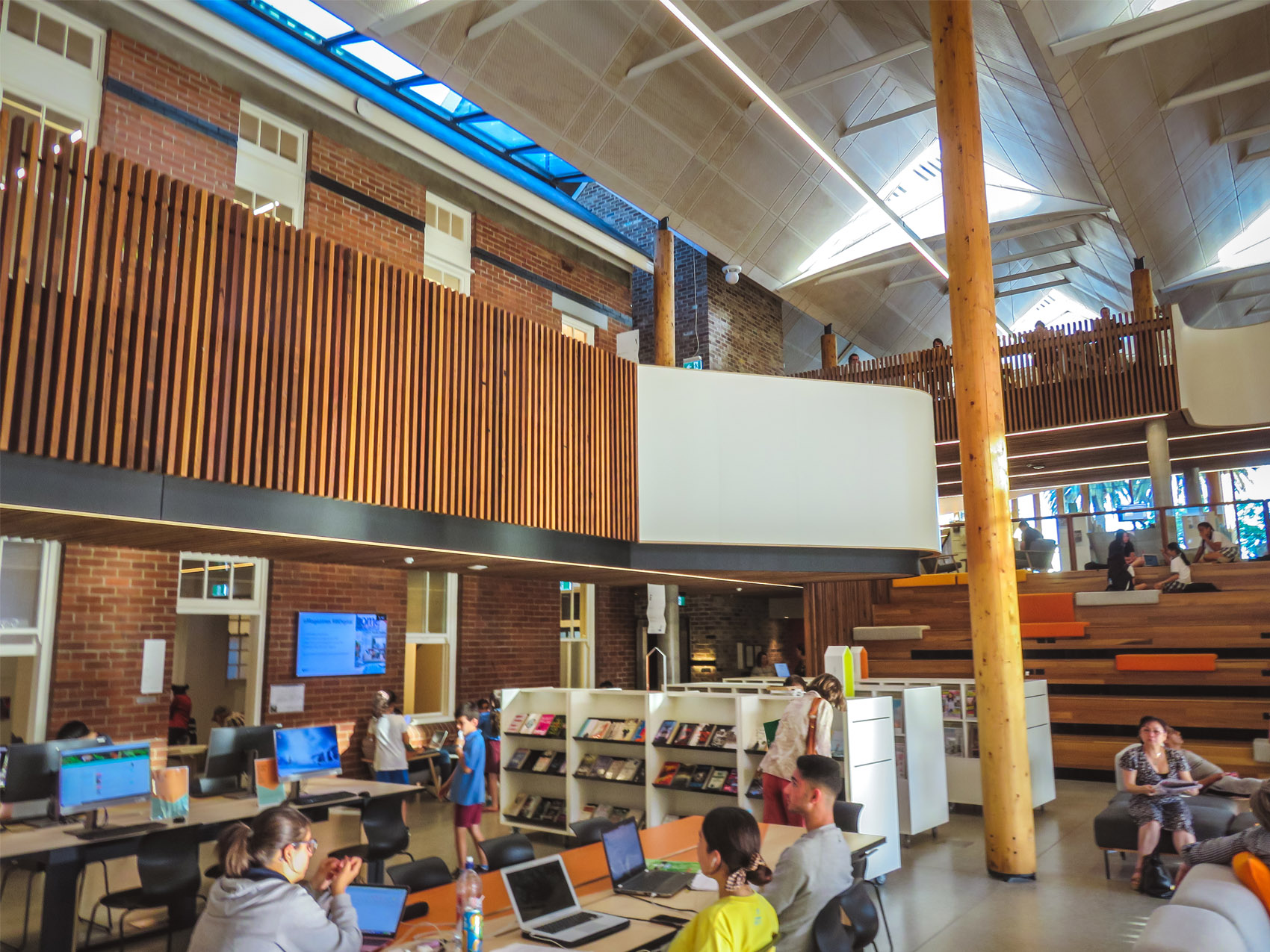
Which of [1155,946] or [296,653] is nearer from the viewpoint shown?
[1155,946]

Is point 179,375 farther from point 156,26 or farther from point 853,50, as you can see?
point 853,50

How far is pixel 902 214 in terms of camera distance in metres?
16.3

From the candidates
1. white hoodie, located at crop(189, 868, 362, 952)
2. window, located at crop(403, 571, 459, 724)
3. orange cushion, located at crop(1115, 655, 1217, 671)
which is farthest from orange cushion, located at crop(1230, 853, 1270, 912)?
window, located at crop(403, 571, 459, 724)

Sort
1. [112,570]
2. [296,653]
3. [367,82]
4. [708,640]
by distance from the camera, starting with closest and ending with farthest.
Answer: [112,570]
[296,653]
[367,82]
[708,640]

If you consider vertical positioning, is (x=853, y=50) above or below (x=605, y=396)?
above

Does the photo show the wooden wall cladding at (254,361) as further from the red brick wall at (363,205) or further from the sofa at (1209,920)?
the sofa at (1209,920)

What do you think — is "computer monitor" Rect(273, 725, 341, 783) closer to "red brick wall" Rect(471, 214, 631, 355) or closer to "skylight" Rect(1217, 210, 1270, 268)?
"red brick wall" Rect(471, 214, 631, 355)

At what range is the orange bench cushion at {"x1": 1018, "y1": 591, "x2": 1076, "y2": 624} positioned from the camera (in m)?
12.1

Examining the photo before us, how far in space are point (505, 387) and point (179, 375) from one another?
8.91 ft

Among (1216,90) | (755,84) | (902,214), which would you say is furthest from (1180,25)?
(902,214)

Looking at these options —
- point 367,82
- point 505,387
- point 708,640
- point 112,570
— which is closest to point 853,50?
point 367,82

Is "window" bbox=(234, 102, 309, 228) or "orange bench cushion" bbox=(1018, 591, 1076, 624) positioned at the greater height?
"window" bbox=(234, 102, 309, 228)

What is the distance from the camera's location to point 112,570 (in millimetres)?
8578

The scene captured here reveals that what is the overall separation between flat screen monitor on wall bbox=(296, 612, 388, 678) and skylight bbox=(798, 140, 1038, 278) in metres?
9.64
